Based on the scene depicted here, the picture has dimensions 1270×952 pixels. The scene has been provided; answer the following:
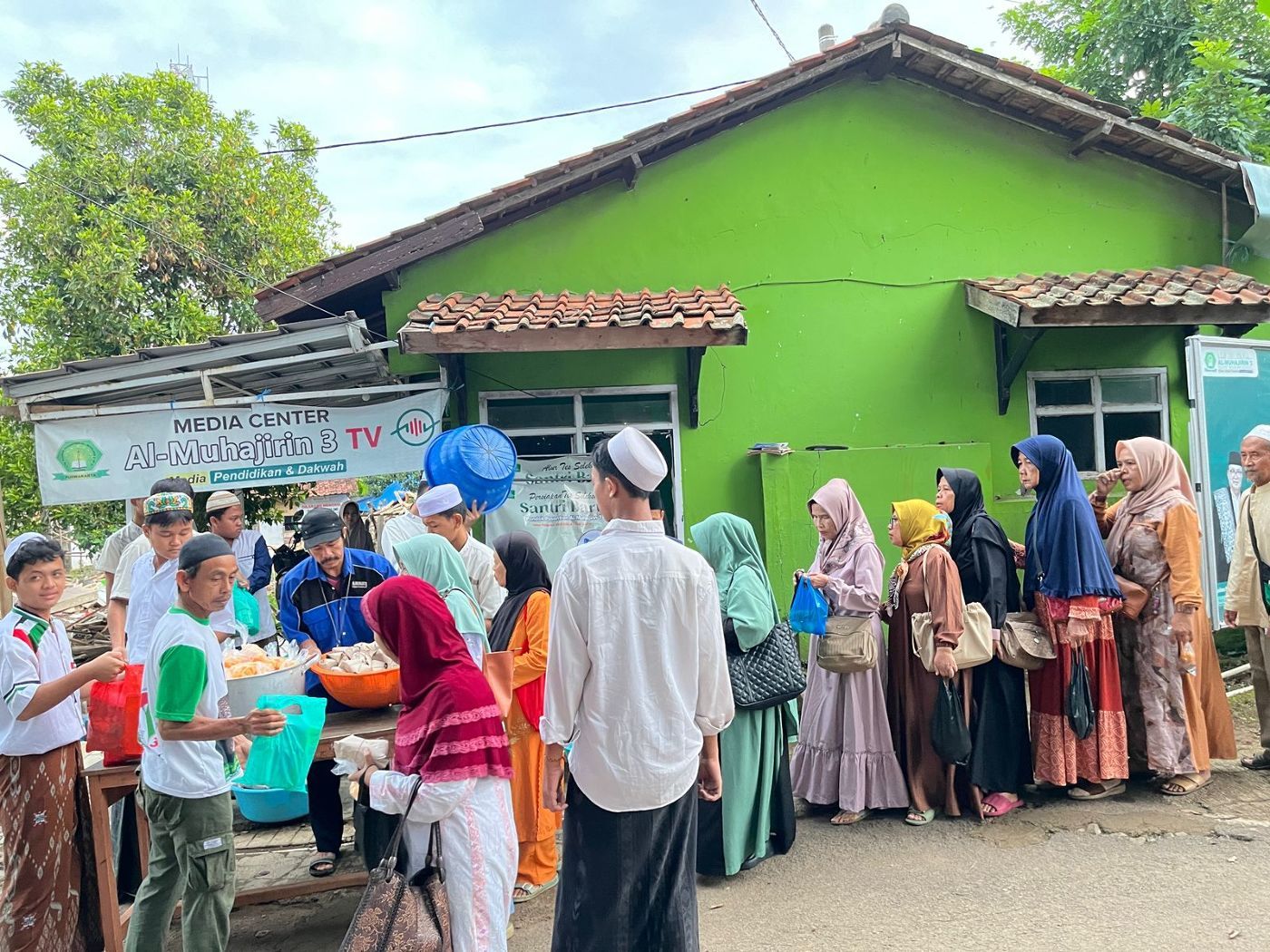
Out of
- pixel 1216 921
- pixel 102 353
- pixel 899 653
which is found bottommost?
pixel 1216 921

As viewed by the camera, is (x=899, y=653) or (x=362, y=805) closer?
(x=362, y=805)

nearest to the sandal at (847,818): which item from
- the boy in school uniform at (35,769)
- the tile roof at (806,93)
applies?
the boy in school uniform at (35,769)

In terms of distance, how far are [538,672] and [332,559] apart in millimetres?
1213

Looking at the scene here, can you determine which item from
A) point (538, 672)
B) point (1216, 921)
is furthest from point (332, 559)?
point (1216, 921)

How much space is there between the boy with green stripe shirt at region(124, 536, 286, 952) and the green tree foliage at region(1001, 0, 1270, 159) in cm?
1104

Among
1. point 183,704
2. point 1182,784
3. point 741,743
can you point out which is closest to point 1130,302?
point 1182,784

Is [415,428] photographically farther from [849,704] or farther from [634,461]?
[634,461]

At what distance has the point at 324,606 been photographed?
160 inches

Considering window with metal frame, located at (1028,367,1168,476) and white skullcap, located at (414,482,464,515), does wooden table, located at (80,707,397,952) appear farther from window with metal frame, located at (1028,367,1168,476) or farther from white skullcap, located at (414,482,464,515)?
window with metal frame, located at (1028,367,1168,476)

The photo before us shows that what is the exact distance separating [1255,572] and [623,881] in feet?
14.3

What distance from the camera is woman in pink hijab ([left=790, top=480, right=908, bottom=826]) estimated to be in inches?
174

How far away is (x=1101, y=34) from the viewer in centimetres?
1330

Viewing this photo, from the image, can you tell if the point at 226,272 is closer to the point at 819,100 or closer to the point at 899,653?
the point at 819,100

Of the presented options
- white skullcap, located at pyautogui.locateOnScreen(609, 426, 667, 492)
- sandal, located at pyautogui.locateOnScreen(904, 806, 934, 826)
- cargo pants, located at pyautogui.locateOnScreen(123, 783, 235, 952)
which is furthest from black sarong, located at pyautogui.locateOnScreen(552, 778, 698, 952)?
sandal, located at pyautogui.locateOnScreen(904, 806, 934, 826)
